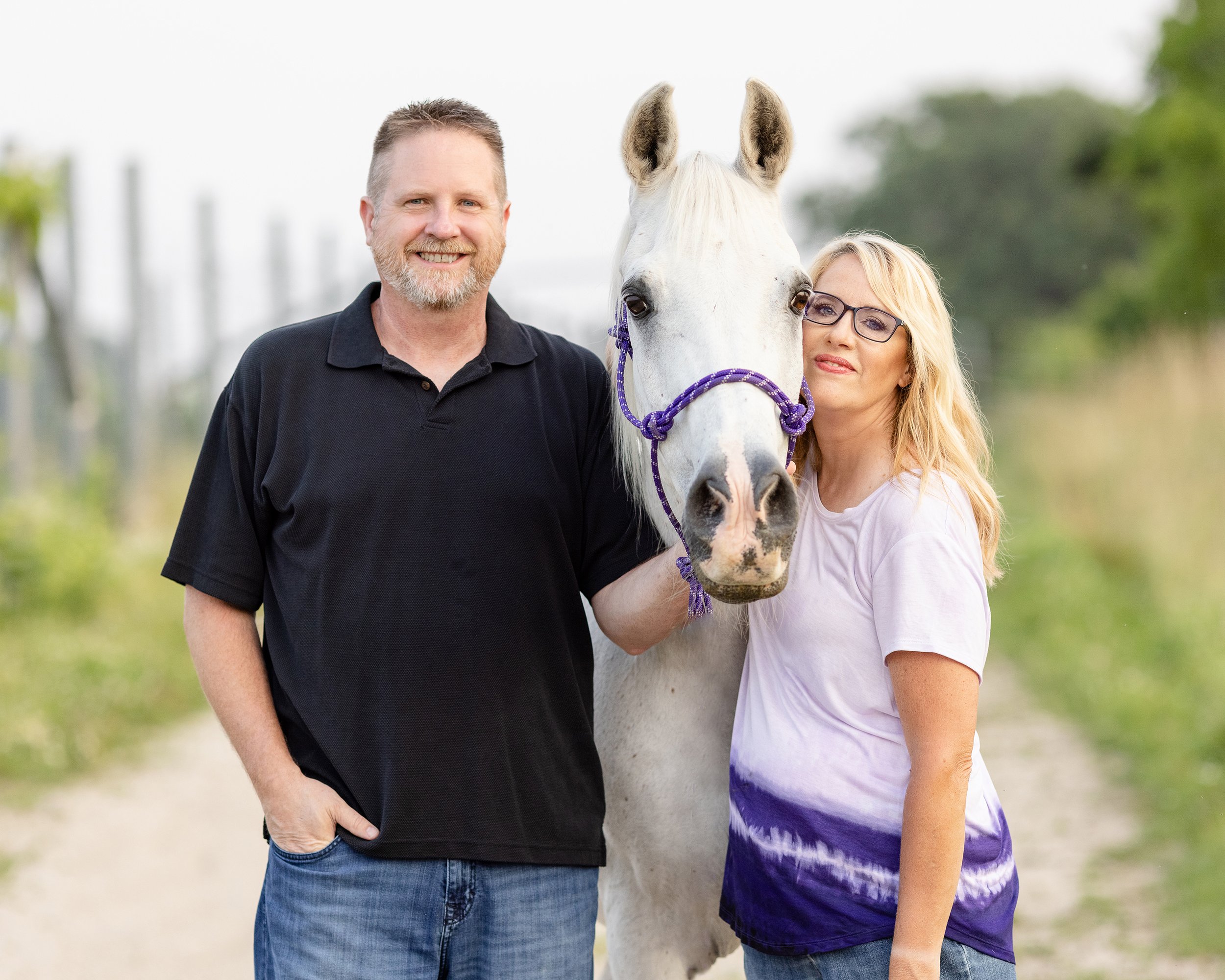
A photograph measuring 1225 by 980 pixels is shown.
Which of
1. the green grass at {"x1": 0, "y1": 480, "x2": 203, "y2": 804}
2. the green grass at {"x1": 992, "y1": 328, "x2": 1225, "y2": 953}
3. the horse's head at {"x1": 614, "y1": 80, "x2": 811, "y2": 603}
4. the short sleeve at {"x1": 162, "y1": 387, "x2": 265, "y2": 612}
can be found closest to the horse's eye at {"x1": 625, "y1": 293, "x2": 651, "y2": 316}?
the horse's head at {"x1": 614, "y1": 80, "x2": 811, "y2": 603}

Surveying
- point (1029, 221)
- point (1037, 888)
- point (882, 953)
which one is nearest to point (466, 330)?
point (882, 953)

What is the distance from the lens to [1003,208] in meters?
34.9

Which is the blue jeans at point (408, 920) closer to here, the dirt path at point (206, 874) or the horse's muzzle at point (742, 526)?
the horse's muzzle at point (742, 526)

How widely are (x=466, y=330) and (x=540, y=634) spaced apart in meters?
0.59

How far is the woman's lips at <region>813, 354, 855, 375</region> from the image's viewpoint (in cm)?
188

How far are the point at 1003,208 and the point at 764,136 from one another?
35978 millimetres

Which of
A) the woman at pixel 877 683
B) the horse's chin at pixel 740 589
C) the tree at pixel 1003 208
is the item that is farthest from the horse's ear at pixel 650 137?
the tree at pixel 1003 208

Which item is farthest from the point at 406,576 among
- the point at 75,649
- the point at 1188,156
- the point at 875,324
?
the point at 1188,156

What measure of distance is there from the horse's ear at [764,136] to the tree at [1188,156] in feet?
36.9

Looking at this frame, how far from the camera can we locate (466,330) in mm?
2062

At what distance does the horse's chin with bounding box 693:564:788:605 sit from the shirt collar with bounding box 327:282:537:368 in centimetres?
68

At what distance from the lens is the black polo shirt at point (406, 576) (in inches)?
75.2

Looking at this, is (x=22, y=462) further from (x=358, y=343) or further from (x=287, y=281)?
(x=358, y=343)

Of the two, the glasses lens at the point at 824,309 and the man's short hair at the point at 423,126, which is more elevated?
the man's short hair at the point at 423,126
